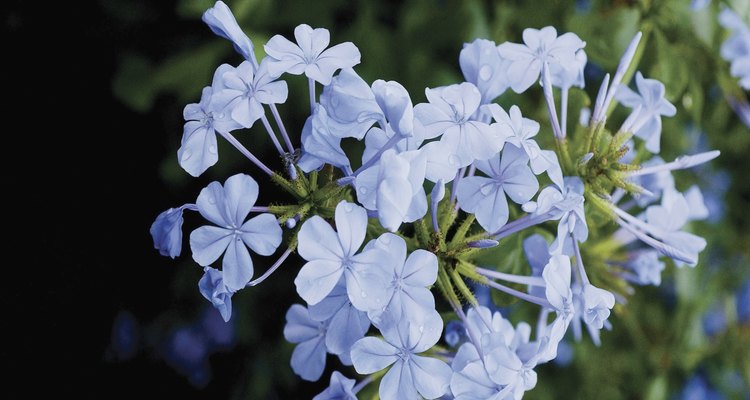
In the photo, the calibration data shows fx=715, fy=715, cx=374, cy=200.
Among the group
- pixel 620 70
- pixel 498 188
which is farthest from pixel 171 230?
pixel 620 70

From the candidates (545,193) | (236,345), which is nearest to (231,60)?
(236,345)

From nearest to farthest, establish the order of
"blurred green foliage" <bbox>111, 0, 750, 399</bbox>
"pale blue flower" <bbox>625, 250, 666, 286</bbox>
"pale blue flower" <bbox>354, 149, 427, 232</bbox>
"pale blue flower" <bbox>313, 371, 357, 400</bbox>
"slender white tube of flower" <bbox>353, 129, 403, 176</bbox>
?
"pale blue flower" <bbox>354, 149, 427, 232</bbox> → "slender white tube of flower" <bbox>353, 129, 403, 176</bbox> → "pale blue flower" <bbox>313, 371, 357, 400</bbox> → "pale blue flower" <bbox>625, 250, 666, 286</bbox> → "blurred green foliage" <bbox>111, 0, 750, 399</bbox>

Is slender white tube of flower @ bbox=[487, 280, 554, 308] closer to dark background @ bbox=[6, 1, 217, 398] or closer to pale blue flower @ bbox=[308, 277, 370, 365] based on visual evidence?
pale blue flower @ bbox=[308, 277, 370, 365]

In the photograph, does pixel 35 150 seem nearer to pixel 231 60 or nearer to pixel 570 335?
pixel 231 60

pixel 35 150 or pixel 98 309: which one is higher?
pixel 35 150

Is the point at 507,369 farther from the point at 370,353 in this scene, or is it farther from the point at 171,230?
the point at 171,230

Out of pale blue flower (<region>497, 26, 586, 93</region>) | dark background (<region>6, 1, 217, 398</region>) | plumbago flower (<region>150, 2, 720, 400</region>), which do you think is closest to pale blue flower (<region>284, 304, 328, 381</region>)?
plumbago flower (<region>150, 2, 720, 400</region>)
